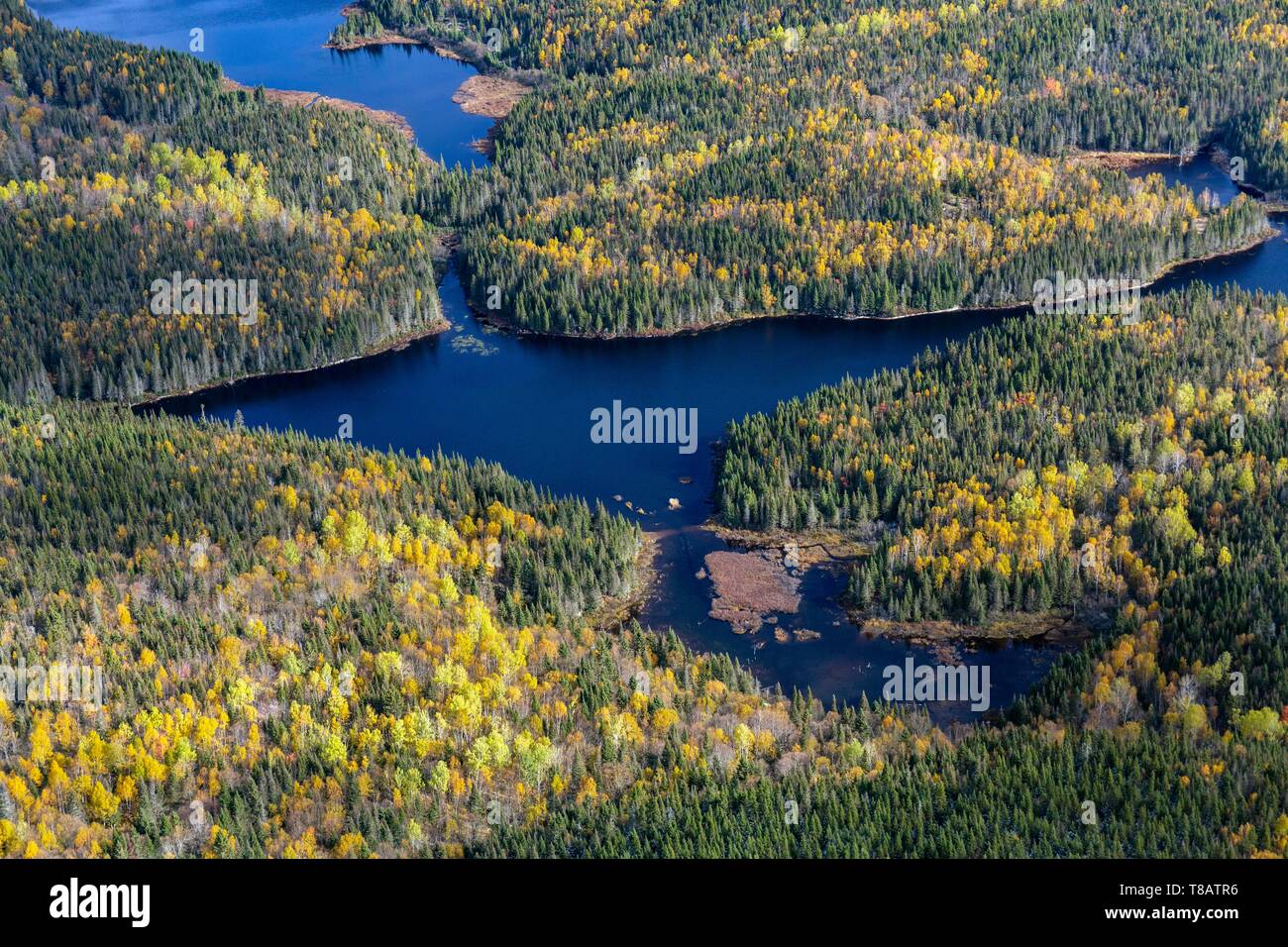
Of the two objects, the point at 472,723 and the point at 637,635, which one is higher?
the point at 637,635

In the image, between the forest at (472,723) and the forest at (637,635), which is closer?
the forest at (472,723)

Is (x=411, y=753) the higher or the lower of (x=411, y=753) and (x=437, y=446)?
the lower

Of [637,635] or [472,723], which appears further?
[637,635]

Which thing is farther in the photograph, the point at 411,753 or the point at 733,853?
the point at 411,753

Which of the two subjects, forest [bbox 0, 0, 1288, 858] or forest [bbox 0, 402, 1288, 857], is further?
forest [bbox 0, 0, 1288, 858]

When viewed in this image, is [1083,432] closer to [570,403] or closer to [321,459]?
[570,403]

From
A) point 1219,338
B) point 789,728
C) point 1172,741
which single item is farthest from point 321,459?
point 1219,338

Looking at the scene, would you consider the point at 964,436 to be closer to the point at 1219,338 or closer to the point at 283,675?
the point at 1219,338

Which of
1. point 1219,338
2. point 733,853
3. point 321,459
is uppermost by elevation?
point 1219,338
